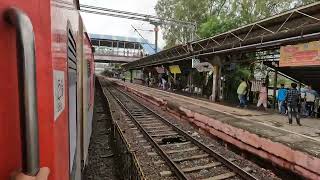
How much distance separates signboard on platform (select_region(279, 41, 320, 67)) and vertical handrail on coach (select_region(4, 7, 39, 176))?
34.6ft

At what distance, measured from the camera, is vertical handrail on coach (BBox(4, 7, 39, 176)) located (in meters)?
0.99

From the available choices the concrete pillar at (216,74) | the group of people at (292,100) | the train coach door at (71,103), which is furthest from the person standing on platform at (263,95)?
the train coach door at (71,103)

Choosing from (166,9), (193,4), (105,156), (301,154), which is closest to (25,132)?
(301,154)

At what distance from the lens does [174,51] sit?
23156 millimetres

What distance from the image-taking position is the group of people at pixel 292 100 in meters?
10.3

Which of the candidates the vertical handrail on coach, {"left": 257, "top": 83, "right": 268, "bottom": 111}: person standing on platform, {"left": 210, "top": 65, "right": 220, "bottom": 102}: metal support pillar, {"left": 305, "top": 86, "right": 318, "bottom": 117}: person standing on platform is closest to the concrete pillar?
{"left": 210, "top": 65, "right": 220, "bottom": 102}: metal support pillar

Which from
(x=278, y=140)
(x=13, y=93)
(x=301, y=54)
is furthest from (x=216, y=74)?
(x=13, y=93)

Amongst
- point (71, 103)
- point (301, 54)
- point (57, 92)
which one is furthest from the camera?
point (301, 54)

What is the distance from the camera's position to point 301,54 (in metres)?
10.5

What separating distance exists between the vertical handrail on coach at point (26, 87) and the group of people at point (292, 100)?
34.3 ft

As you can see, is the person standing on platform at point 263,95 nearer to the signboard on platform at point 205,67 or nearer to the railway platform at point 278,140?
the railway platform at point 278,140

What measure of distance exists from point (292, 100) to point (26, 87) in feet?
34.9

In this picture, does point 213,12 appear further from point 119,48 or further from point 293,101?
point 119,48

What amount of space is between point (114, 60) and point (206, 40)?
126 feet
